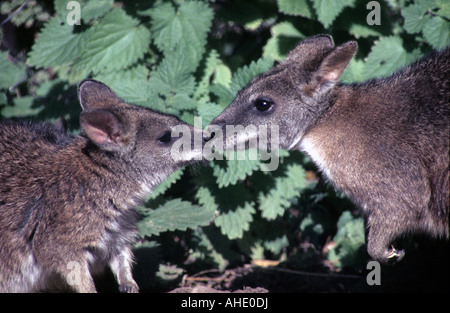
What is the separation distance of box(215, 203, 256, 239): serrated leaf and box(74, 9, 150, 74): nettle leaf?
A: 73.6 inches

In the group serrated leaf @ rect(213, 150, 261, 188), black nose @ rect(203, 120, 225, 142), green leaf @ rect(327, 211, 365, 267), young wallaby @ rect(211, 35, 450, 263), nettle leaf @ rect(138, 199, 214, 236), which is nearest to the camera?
young wallaby @ rect(211, 35, 450, 263)

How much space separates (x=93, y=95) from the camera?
4836mm

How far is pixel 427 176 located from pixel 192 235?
2.83 m

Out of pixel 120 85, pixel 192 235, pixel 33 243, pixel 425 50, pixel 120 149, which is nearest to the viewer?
pixel 33 243

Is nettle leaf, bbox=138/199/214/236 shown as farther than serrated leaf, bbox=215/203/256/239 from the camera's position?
No

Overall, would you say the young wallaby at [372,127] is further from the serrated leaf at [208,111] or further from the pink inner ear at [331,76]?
the serrated leaf at [208,111]

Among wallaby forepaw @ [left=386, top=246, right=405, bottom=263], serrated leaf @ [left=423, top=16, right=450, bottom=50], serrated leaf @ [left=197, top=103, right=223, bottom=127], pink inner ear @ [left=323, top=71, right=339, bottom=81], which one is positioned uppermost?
serrated leaf @ [left=423, top=16, right=450, bottom=50]

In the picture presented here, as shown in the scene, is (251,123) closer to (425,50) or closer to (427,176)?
(427,176)

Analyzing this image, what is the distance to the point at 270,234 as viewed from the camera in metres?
6.31

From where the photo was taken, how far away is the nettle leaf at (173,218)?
5.02 m

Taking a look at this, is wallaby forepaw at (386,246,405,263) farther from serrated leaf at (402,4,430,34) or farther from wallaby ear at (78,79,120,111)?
wallaby ear at (78,79,120,111)

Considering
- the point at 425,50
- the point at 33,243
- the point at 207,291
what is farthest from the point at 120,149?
the point at 425,50

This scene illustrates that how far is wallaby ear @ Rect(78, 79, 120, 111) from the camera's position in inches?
189

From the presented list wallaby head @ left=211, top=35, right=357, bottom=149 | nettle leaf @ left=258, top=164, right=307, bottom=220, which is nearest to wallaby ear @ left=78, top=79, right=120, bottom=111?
wallaby head @ left=211, top=35, right=357, bottom=149
